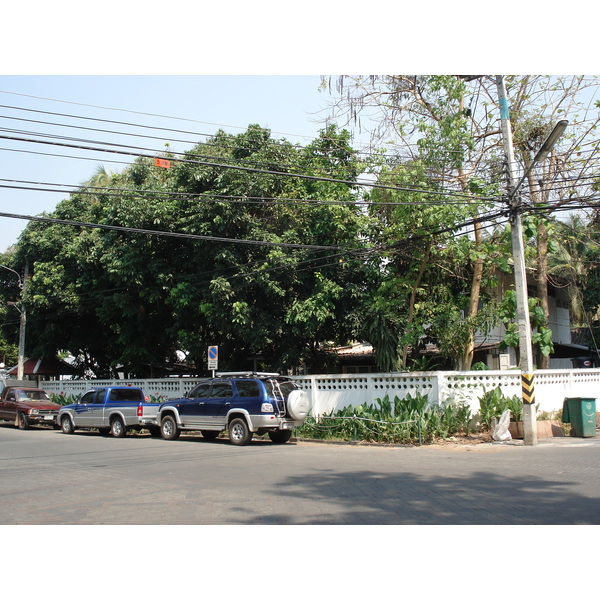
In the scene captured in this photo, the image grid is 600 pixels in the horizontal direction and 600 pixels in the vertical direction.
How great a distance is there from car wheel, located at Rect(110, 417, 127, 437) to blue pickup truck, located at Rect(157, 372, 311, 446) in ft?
9.69

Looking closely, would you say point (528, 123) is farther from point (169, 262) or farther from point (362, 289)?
point (169, 262)

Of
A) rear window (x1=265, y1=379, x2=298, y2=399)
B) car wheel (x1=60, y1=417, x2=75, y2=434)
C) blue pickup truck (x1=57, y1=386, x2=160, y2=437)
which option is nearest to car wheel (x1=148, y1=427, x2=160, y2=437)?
blue pickup truck (x1=57, y1=386, x2=160, y2=437)

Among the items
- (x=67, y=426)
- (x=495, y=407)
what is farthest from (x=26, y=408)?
(x=495, y=407)

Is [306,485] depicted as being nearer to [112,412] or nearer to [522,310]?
[522,310]

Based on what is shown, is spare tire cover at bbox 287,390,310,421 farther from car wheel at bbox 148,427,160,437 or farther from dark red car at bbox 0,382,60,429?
dark red car at bbox 0,382,60,429

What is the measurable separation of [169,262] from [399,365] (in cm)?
995

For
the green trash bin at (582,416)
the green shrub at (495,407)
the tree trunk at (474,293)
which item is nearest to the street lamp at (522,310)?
the green shrub at (495,407)

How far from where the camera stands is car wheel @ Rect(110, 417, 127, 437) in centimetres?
1983

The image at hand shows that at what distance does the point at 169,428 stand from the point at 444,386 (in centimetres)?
851

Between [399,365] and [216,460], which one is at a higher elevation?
[399,365]

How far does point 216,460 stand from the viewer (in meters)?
13.1

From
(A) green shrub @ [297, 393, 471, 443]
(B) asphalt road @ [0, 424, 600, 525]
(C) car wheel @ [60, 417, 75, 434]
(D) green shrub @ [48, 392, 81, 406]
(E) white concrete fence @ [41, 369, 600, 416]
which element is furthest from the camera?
(D) green shrub @ [48, 392, 81, 406]

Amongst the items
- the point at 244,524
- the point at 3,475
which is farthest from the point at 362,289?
the point at 244,524
